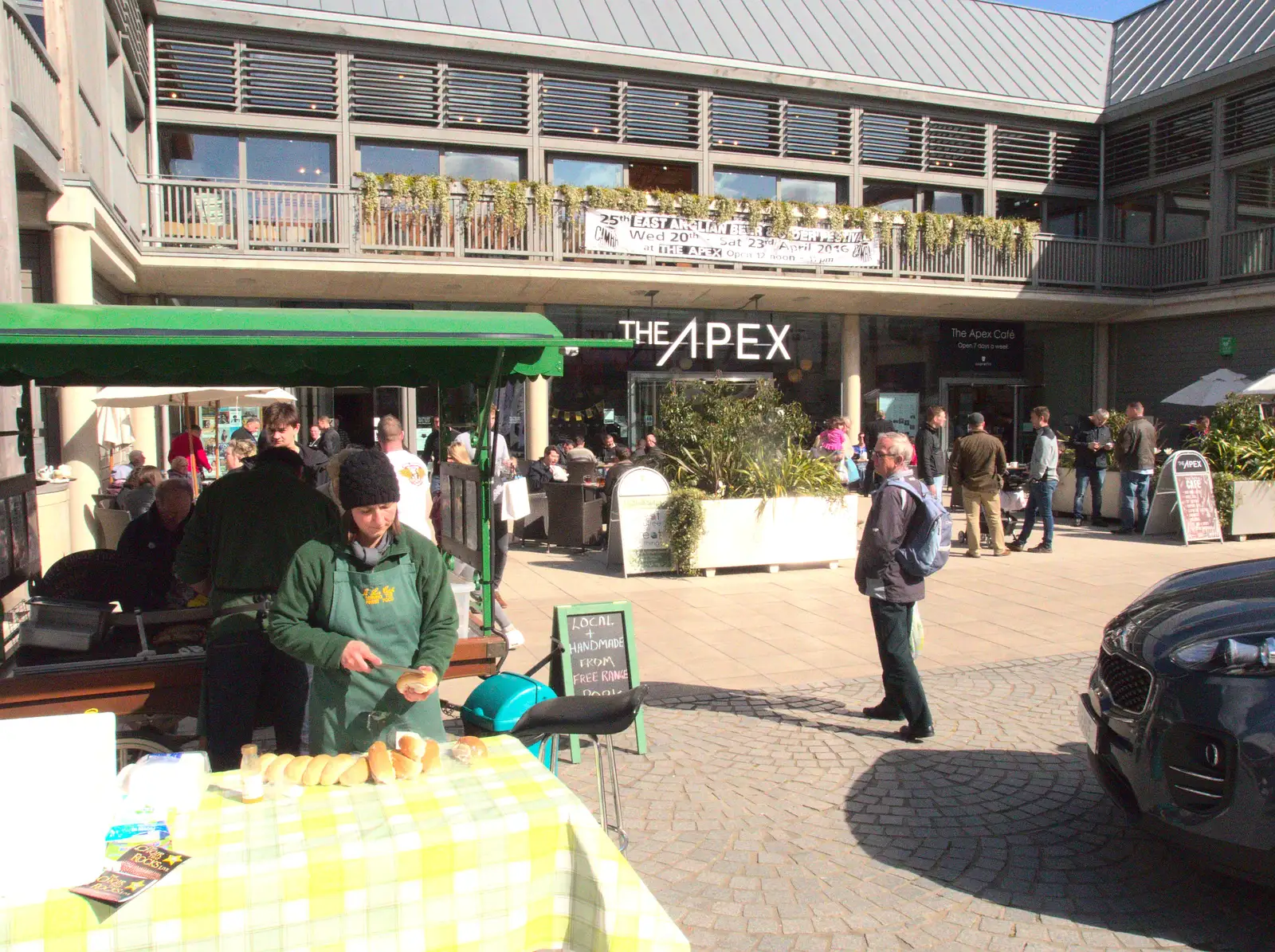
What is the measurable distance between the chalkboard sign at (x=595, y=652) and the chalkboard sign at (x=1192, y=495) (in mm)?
9939

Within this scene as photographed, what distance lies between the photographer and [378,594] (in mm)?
3406

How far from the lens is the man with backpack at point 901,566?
17.7 ft

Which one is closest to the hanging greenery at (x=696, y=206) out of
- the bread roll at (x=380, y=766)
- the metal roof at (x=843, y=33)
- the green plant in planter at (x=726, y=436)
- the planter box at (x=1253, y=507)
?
the metal roof at (x=843, y=33)

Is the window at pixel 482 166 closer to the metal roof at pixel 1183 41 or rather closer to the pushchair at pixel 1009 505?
the pushchair at pixel 1009 505

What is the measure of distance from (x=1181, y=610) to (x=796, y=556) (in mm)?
6874

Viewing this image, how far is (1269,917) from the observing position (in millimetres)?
3611

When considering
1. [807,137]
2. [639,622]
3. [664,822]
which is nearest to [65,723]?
[664,822]

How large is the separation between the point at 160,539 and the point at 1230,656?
5.31 metres

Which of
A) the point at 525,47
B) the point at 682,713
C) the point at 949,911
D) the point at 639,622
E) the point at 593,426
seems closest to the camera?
the point at 949,911

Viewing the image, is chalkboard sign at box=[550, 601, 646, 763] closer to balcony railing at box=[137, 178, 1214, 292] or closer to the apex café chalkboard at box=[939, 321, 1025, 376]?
balcony railing at box=[137, 178, 1214, 292]

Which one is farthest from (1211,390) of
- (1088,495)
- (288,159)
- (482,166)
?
(288,159)

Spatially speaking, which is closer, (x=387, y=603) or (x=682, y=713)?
(x=387, y=603)

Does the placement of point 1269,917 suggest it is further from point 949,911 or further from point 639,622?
point 639,622

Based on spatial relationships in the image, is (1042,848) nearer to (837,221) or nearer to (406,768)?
(406,768)
